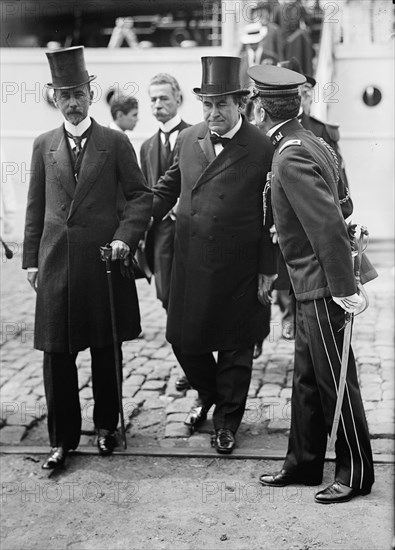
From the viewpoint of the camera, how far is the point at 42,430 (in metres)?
5.31

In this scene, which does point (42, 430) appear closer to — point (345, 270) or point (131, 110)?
point (345, 270)

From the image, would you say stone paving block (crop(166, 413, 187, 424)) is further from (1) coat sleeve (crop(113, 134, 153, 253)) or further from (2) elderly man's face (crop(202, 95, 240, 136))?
(2) elderly man's face (crop(202, 95, 240, 136))

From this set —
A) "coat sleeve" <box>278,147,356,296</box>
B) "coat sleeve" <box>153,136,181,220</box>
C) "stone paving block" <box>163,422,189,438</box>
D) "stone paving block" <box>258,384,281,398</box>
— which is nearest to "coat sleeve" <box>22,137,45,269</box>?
"coat sleeve" <box>153,136,181,220</box>

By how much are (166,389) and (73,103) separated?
91.0 inches

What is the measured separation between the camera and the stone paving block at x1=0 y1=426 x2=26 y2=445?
5098 mm

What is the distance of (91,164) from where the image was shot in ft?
15.2

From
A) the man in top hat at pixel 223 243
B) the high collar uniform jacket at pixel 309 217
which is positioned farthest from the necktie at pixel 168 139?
the high collar uniform jacket at pixel 309 217

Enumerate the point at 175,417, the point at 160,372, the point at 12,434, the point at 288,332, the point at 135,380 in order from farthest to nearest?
1. the point at 288,332
2. the point at 160,372
3. the point at 135,380
4. the point at 175,417
5. the point at 12,434

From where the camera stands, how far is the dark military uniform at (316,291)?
3.82m

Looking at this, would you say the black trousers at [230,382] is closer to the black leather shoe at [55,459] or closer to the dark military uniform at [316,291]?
the dark military uniform at [316,291]

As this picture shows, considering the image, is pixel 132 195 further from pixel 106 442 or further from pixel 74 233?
pixel 106 442

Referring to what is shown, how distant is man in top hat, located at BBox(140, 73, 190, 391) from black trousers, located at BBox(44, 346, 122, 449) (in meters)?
1.17

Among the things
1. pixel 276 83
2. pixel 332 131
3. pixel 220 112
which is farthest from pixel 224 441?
pixel 332 131

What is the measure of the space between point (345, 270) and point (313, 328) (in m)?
0.38
